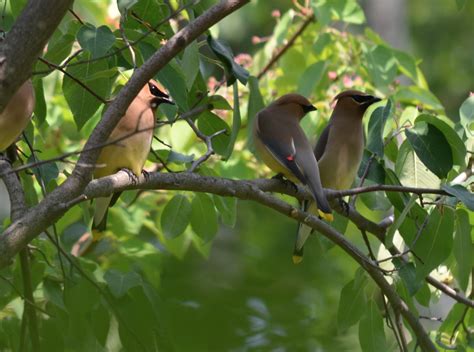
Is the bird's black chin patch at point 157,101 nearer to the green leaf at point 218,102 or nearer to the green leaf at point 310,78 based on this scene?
the green leaf at point 218,102

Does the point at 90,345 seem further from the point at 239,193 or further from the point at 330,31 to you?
the point at 330,31

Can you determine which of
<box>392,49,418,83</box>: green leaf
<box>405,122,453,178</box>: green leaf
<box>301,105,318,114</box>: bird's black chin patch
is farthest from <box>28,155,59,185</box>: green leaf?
<box>392,49,418,83</box>: green leaf

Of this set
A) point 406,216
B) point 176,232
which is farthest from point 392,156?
point 176,232

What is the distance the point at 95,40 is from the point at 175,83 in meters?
0.24

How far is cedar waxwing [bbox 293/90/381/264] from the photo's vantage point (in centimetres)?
418

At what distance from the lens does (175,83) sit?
2865 millimetres

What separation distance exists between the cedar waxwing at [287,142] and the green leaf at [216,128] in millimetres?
371

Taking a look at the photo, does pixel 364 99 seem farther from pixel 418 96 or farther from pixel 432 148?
pixel 432 148

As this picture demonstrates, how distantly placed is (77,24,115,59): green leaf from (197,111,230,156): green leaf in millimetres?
538

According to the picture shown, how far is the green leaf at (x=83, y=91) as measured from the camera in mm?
2986

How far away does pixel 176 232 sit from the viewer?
3475 mm

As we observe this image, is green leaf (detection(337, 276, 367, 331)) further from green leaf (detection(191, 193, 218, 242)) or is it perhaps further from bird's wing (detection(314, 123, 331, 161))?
bird's wing (detection(314, 123, 331, 161))

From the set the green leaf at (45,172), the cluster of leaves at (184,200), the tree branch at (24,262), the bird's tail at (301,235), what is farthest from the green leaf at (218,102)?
the bird's tail at (301,235)

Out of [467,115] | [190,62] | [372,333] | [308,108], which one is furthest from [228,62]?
[308,108]
